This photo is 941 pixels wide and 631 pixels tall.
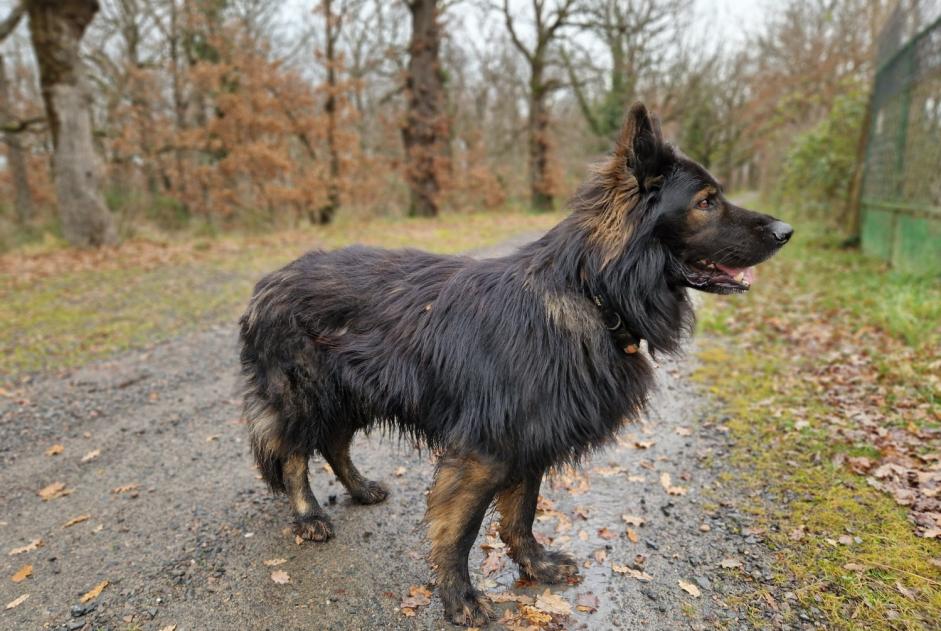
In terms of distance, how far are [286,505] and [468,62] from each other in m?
31.0

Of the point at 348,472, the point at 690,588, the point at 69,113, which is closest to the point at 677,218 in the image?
the point at 690,588

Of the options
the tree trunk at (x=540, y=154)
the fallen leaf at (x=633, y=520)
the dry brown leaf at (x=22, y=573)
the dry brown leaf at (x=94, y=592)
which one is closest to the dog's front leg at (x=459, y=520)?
the fallen leaf at (x=633, y=520)

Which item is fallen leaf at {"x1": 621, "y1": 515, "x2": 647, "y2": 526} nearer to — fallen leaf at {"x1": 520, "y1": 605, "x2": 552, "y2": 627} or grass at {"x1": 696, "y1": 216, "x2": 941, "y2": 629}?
grass at {"x1": 696, "y1": 216, "x2": 941, "y2": 629}

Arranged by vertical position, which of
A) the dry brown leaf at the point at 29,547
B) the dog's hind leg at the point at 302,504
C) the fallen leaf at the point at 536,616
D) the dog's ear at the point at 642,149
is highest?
the dog's ear at the point at 642,149

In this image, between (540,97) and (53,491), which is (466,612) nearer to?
(53,491)

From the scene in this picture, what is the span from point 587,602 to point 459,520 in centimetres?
83

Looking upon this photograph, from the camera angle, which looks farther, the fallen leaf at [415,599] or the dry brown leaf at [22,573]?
the dry brown leaf at [22,573]

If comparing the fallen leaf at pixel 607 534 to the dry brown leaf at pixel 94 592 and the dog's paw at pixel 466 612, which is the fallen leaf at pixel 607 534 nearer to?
the dog's paw at pixel 466 612

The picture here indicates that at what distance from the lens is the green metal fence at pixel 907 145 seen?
7906 millimetres

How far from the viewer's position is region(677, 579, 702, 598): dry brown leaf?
9.60ft

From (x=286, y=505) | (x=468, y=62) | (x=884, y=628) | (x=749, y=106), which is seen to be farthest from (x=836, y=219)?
(x=468, y=62)

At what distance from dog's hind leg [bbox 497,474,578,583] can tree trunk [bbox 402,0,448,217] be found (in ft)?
65.4

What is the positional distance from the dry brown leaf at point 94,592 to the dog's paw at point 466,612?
182 centimetres

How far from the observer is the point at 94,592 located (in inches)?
115
